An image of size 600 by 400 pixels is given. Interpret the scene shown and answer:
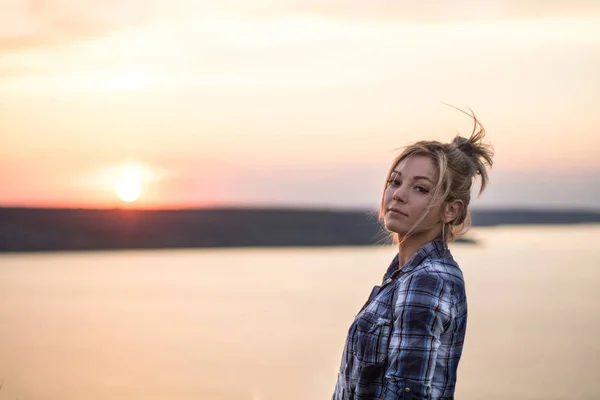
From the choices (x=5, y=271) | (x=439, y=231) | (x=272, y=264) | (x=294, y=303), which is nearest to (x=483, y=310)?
(x=294, y=303)

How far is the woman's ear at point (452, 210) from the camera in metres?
2.41

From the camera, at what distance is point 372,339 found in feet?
7.15

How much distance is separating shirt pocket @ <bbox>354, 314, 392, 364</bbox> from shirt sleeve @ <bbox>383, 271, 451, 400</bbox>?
45 millimetres

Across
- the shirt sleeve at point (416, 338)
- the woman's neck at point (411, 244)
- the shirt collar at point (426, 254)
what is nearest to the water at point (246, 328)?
the woman's neck at point (411, 244)

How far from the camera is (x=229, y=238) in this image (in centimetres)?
2261

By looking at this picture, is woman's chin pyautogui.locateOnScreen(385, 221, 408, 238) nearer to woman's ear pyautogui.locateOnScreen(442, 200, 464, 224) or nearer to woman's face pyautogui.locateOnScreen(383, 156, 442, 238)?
woman's face pyautogui.locateOnScreen(383, 156, 442, 238)

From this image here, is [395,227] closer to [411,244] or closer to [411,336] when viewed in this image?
[411,244]

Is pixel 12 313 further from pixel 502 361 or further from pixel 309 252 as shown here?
pixel 309 252

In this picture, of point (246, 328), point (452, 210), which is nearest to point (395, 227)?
point (452, 210)

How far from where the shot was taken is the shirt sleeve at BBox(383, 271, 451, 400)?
6.71 ft

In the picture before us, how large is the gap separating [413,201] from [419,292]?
36 centimetres

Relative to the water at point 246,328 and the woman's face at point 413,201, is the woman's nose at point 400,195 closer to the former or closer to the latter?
the woman's face at point 413,201

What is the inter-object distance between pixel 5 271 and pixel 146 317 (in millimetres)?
5751

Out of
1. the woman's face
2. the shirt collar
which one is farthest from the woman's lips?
the shirt collar
